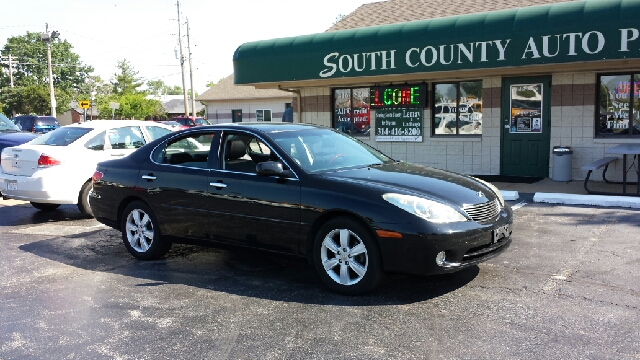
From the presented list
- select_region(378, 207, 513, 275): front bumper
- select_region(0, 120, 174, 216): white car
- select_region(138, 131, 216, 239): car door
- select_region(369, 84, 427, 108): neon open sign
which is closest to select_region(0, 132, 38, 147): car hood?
select_region(0, 120, 174, 216): white car

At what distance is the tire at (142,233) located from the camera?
6691mm

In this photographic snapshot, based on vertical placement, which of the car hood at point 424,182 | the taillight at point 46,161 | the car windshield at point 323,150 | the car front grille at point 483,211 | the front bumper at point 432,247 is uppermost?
the car windshield at point 323,150

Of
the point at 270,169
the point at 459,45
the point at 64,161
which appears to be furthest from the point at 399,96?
the point at 270,169

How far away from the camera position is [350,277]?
17.3ft

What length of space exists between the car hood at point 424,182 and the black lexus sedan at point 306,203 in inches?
0.5

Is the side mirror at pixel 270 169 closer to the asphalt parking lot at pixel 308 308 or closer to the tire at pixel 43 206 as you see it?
the asphalt parking lot at pixel 308 308

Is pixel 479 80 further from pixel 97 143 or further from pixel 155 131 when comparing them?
pixel 97 143

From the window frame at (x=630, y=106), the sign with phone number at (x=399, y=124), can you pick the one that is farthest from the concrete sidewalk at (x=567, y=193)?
the sign with phone number at (x=399, y=124)

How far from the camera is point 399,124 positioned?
1482 centimetres

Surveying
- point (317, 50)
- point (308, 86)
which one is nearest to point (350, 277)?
point (317, 50)

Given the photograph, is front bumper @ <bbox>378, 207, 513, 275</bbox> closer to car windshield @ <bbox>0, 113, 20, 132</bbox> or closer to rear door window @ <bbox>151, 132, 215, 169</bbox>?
rear door window @ <bbox>151, 132, 215, 169</bbox>

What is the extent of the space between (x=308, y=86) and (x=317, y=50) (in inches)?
82.8

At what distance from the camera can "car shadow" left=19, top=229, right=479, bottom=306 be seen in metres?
5.29

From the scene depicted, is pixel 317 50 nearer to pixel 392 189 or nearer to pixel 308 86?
pixel 308 86
